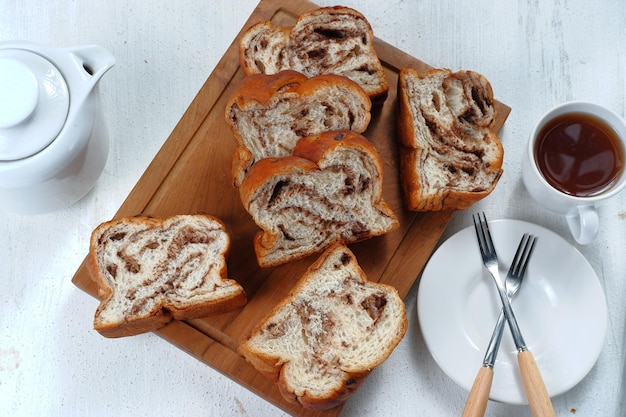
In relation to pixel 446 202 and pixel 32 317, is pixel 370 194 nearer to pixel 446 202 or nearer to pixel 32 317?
pixel 446 202

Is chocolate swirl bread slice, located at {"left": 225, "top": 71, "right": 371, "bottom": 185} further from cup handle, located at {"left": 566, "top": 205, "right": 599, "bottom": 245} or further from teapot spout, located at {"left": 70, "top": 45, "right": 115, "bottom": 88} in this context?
cup handle, located at {"left": 566, "top": 205, "right": 599, "bottom": 245}

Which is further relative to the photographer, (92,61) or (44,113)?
(92,61)

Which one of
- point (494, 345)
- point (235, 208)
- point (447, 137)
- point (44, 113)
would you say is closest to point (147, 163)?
point (235, 208)

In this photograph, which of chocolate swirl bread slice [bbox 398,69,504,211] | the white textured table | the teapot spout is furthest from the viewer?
the white textured table

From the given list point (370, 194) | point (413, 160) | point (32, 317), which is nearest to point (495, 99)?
point (413, 160)

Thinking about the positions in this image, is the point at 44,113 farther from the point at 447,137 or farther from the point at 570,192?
the point at 570,192

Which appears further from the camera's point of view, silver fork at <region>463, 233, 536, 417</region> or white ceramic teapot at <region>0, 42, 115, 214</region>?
silver fork at <region>463, 233, 536, 417</region>

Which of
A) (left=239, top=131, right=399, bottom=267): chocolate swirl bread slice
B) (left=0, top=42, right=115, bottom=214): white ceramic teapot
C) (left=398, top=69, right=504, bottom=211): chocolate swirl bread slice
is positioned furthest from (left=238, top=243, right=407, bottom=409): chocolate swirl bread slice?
(left=0, top=42, right=115, bottom=214): white ceramic teapot
